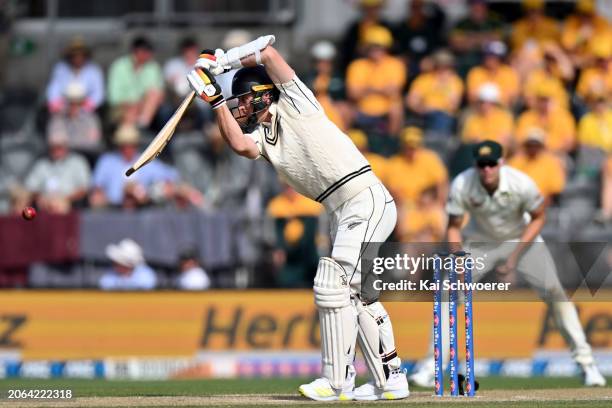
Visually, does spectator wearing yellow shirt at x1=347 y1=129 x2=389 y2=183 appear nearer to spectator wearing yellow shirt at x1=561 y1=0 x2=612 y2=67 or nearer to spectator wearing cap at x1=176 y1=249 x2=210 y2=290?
spectator wearing cap at x1=176 y1=249 x2=210 y2=290

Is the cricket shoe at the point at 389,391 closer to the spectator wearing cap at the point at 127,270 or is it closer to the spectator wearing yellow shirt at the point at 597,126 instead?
the spectator wearing cap at the point at 127,270

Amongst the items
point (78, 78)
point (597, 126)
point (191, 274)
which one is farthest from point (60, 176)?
point (597, 126)

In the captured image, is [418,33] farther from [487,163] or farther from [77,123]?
[487,163]

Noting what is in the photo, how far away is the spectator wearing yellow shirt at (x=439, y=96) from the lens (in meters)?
17.0

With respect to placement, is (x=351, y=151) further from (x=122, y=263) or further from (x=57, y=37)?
(x=57, y=37)

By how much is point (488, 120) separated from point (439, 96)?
941 mm

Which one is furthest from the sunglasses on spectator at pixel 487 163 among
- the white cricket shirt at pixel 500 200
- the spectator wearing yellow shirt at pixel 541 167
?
the spectator wearing yellow shirt at pixel 541 167

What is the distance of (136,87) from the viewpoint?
1756cm

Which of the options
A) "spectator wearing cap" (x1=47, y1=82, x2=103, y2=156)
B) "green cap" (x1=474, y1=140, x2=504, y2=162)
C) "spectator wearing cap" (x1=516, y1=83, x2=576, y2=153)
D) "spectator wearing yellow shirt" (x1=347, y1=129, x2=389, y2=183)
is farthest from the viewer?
"spectator wearing cap" (x1=47, y1=82, x2=103, y2=156)

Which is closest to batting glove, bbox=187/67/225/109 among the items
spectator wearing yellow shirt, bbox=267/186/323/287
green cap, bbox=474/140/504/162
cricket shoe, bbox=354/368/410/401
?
cricket shoe, bbox=354/368/410/401

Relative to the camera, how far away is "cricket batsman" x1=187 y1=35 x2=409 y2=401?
893 centimetres

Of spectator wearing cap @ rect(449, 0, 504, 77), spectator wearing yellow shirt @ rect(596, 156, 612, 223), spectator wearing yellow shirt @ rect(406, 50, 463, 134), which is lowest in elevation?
spectator wearing yellow shirt @ rect(596, 156, 612, 223)

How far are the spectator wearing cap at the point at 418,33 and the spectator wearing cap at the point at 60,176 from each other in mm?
4565

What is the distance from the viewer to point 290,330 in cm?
1507
